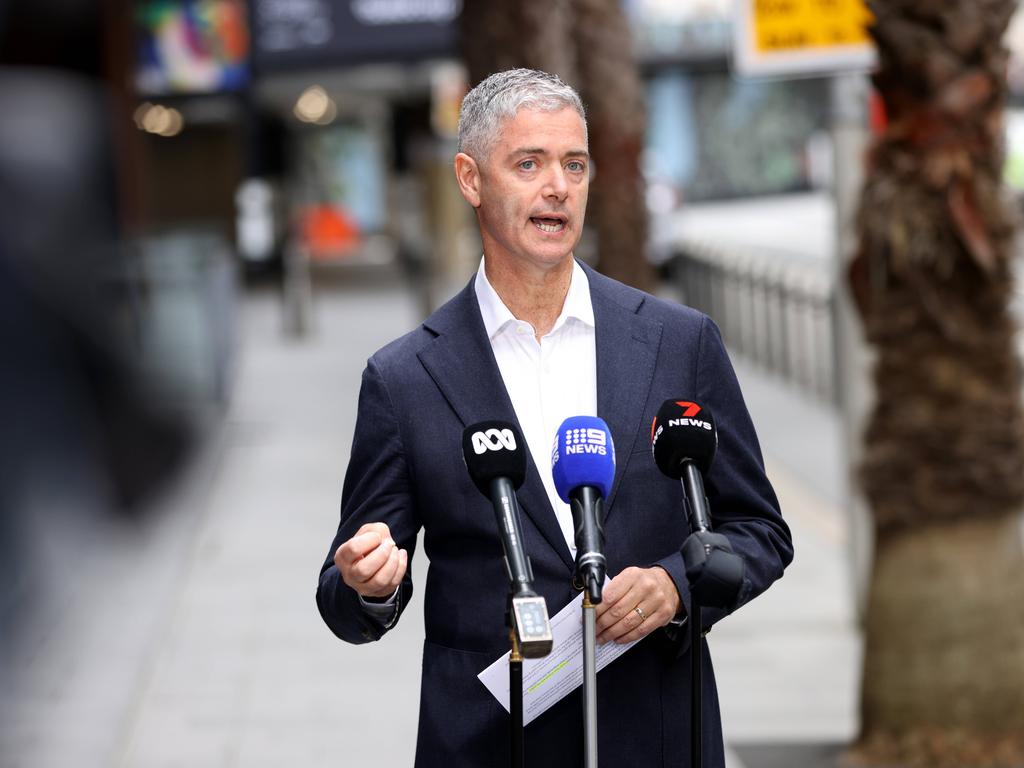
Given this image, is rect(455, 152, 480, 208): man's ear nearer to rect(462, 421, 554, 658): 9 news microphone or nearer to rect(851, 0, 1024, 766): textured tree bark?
rect(462, 421, 554, 658): 9 news microphone

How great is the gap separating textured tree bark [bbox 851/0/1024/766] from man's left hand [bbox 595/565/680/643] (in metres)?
3.77

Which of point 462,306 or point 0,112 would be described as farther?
point 0,112

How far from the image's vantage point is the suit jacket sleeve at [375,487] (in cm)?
284

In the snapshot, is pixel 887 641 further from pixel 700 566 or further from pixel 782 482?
pixel 782 482

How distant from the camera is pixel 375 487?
2848 millimetres

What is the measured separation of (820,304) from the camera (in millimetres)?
17922

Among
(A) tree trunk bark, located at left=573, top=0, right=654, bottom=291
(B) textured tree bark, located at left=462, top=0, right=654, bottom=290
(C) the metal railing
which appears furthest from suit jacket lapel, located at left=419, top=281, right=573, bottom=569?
(C) the metal railing

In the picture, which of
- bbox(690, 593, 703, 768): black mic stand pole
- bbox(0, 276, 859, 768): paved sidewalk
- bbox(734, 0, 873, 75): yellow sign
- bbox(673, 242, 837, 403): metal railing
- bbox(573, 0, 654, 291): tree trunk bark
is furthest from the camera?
bbox(673, 242, 837, 403): metal railing

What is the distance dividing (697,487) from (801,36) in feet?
18.0

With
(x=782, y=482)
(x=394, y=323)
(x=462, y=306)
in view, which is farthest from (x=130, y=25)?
(x=462, y=306)

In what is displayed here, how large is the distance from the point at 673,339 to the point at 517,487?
473 mm

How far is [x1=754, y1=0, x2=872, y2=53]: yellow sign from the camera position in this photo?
772cm

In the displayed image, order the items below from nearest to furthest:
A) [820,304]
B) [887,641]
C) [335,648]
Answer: [887,641] < [335,648] < [820,304]

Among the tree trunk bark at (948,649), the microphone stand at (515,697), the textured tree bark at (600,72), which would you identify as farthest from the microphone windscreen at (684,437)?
the textured tree bark at (600,72)
